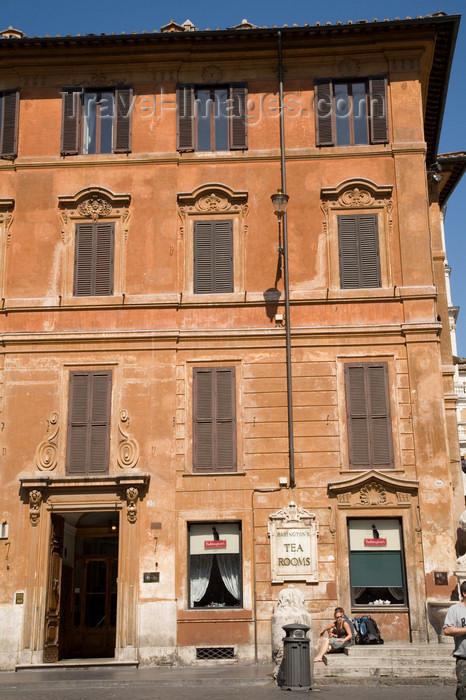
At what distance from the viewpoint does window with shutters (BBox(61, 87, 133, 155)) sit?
76.9 feet

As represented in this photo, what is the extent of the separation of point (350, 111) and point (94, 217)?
7.22m

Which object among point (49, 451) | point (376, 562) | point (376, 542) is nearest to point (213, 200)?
point (49, 451)

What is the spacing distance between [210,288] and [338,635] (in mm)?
8795

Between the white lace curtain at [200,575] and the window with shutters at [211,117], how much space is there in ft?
34.1

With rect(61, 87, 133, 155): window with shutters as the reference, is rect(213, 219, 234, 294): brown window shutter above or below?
below

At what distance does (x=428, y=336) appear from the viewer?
2148 cm

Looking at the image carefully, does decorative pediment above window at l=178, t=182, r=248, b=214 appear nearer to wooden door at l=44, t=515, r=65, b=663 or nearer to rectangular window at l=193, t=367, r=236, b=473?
rectangular window at l=193, t=367, r=236, b=473

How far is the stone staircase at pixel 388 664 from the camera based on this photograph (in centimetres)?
1653

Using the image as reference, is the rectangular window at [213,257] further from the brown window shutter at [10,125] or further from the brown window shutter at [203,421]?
the brown window shutter at [10,125]

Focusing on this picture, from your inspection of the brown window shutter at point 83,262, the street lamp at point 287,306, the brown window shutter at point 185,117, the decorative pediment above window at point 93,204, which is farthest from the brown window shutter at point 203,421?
the brown window shutter at point 185,117

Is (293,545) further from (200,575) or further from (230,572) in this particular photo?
(200,575)

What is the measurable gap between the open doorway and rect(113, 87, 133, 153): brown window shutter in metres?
9.69

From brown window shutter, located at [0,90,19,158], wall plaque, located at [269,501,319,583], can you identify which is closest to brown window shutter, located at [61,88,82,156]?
brown window shutter, located at [0,90,19,158]

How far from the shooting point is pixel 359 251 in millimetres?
22312
